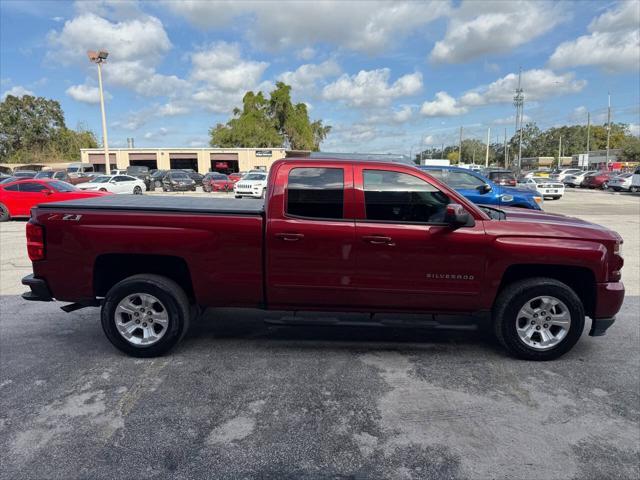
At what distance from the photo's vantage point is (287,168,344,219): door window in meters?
3.98

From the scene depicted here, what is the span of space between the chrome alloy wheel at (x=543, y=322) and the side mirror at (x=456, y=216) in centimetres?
96

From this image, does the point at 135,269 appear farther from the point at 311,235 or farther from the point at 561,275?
the point at 561,275

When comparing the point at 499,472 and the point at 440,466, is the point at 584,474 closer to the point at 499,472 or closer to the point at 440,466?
the point at 499,472

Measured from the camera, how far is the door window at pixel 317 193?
3.98 metres

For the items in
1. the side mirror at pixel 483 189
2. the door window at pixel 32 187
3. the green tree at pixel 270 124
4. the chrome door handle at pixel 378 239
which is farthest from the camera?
the green tree at pixel 270 124

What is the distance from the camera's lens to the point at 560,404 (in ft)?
11.2

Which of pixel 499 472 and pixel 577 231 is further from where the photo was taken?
pixel 577 231

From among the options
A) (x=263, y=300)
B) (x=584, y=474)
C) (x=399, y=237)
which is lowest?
(x=584, y=474)

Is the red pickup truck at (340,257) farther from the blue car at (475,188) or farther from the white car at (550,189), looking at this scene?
the white car at (550,189)

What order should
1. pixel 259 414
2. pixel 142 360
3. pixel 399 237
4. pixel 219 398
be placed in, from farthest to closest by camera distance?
pixel 142 360, pixel 399 237, pixel 219 398, pixel 259 414

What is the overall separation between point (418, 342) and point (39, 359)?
3.64 meters

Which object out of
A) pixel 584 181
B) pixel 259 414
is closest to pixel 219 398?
pixel 259 414

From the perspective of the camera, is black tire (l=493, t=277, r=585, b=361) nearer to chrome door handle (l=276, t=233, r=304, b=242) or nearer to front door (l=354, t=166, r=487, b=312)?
front door (l=354, t=166, r=487, b=312)

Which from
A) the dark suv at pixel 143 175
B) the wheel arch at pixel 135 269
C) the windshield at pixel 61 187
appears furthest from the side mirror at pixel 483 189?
the dark suv at pixel 143 175
